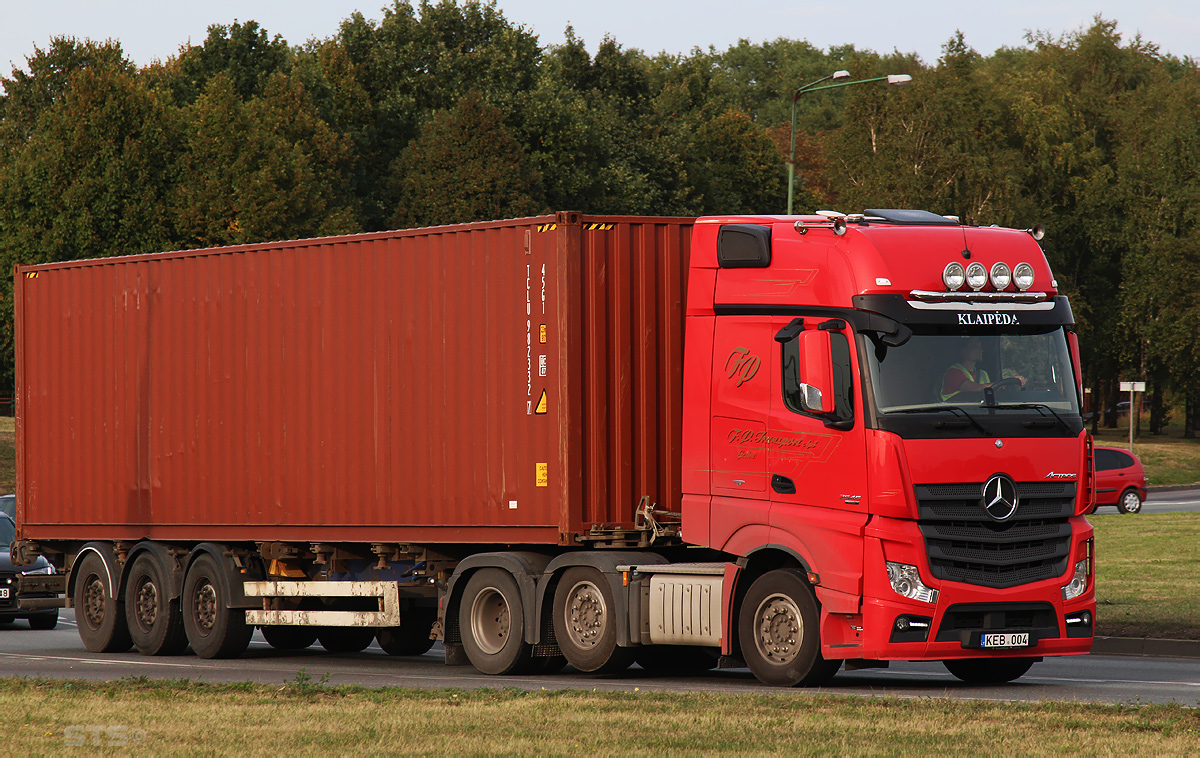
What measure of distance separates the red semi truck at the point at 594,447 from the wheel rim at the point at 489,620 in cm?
3

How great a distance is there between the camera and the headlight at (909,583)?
11562 millimetres

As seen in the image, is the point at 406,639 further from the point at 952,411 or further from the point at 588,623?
the point at 952,411

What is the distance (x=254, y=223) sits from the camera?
4256 cm

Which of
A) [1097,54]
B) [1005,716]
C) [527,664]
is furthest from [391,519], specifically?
[1097,54]

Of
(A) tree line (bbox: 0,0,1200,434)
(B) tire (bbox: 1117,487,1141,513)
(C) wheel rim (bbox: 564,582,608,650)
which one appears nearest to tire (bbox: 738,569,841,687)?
(C) wheel rim (bbox: 564,582,608,650)

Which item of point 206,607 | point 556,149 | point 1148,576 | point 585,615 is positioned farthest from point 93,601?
point 556,149

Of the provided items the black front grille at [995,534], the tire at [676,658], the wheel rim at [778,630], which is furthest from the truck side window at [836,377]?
the tire at [676,658]

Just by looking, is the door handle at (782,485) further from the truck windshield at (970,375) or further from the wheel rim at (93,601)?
the wheel rim at (93,601)

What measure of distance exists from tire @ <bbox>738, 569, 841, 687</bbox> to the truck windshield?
1577 mm

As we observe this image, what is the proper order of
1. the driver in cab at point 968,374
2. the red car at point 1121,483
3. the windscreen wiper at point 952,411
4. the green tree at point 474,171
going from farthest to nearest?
the green tree at point 474,171
the red car at point 1121,483
the driver in cab at point 968,374
the windscreen wiper at point 952,411

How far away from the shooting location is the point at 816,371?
11930mm

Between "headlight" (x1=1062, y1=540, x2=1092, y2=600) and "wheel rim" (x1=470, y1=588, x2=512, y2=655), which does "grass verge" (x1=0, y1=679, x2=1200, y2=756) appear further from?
"wheel rim" (x1=470, y1=588, x2=512, y2=655)

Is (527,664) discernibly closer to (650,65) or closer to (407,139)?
(407,139)

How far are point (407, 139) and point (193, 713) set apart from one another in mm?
50265
